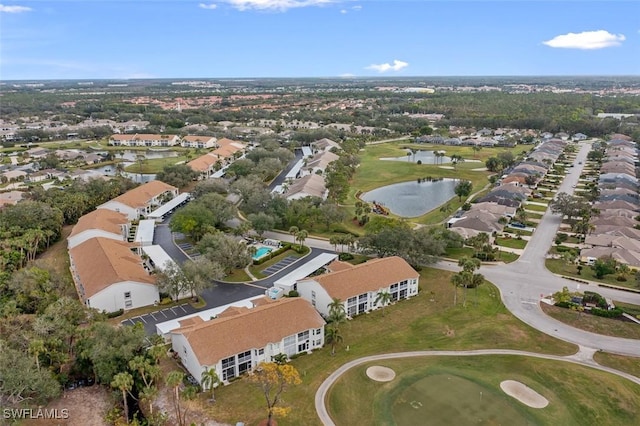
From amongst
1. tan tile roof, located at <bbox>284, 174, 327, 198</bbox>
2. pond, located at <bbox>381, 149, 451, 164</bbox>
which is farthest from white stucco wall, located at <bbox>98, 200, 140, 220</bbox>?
pond, located at <bbox>381, 149, 451, 164</bbox>

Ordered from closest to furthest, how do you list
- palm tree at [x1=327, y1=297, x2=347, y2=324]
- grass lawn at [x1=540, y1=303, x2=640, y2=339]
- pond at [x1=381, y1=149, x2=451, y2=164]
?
palm tree at [x1=327, y1=297, x2=347, y2=324] < grass lawn at [x1=540, y1=303, x2=640, y2=339] < pond at [x1=381, y1=149, x2=451, y2=164]

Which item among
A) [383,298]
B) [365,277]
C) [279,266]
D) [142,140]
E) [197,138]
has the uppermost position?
[197,138]

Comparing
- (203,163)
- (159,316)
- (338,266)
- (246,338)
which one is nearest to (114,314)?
(159,316)

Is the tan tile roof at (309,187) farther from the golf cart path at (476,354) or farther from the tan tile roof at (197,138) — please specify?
the tan tile roof at (197,138)

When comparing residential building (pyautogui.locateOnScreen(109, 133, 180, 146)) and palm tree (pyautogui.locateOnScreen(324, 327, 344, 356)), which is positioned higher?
residential building (pyautogui.locateOnScreen(109, 133, 180, 146))

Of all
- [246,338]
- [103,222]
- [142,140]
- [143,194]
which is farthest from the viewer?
[142,140]

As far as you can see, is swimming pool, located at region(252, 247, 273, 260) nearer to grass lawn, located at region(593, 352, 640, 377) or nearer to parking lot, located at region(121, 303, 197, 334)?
parking lot, located at region(121, 303, 197, 334)

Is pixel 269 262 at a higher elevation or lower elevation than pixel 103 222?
lower

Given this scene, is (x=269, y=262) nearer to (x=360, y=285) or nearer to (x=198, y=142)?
(x=360, y=285)
